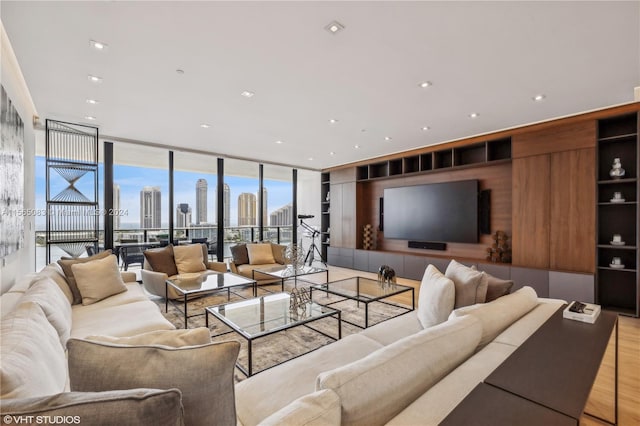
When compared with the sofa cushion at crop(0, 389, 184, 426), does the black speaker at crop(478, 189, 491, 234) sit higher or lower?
higher

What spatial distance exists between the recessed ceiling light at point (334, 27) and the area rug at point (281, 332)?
2.62m

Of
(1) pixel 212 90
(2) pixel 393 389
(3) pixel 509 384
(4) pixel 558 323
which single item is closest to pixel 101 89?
(1) pixel 212 90

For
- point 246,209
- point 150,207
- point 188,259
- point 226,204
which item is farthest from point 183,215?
point 188,259

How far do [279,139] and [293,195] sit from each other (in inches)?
119

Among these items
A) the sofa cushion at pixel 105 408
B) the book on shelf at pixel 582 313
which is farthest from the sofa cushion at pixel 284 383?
the book on shelf at pixel 582 313

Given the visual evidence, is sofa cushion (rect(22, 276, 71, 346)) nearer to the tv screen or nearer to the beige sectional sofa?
the beige sectional sofa

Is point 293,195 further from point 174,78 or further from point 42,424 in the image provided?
point 42,424

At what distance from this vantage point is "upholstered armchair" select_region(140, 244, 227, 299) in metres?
4.00

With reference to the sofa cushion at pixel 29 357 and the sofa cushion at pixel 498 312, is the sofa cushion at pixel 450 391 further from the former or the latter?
the sofa cushion at pixel 29 357

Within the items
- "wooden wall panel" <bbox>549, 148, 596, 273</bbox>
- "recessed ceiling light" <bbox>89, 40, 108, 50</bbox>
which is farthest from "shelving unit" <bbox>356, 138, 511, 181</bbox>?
"recessed ceiling light" <bbox>89, 40, 108, 50</bbox>

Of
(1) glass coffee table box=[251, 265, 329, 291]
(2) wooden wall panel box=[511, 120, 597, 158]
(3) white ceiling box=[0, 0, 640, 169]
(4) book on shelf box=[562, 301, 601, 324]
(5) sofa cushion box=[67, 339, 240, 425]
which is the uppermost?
(3) white ceiling box=[0, 0, 640, 169]

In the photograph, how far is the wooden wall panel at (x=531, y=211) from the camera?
13.7 ft

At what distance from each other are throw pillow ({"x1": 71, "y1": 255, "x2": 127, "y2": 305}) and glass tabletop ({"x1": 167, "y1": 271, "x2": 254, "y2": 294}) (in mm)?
633

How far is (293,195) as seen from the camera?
25.9 ft
